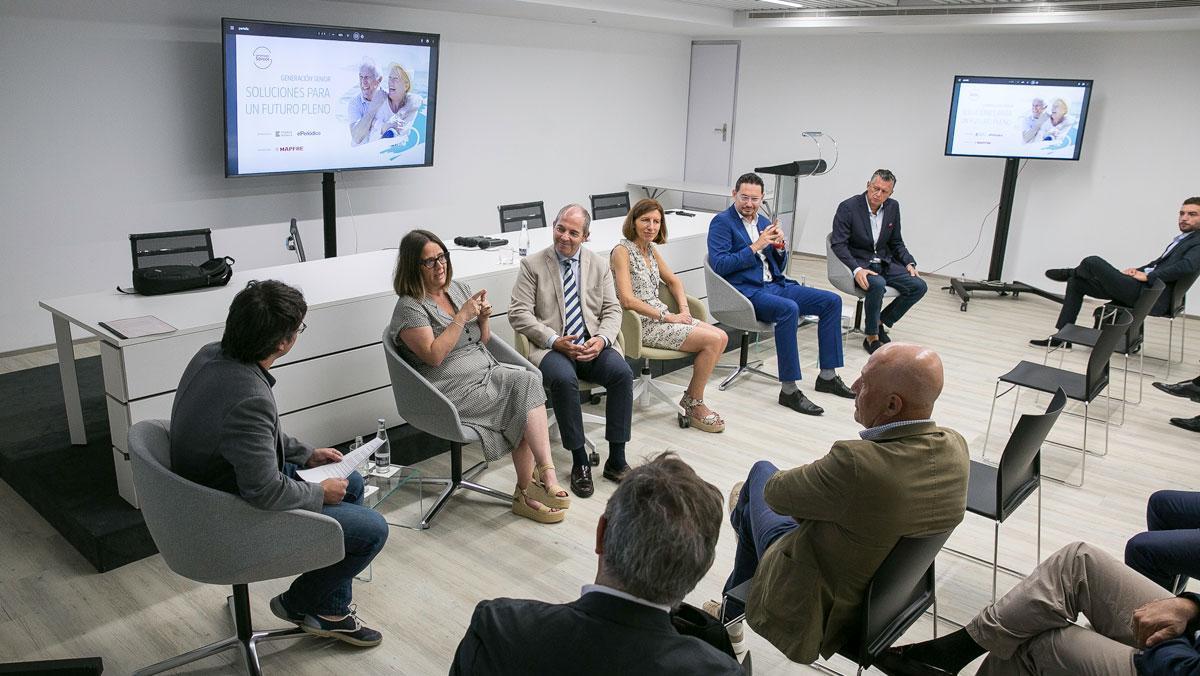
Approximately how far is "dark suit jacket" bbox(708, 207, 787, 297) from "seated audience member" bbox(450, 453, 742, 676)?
12.9 feet

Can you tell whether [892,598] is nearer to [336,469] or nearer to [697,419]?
[336,469]

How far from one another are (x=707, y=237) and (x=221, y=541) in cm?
398

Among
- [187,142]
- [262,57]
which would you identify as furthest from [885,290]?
[187,142]

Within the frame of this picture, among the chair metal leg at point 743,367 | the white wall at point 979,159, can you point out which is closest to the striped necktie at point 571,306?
the chair metal leg at point 743,367

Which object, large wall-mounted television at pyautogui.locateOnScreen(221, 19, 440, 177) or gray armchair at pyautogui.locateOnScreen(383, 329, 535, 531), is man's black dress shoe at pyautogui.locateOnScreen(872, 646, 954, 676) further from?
large wall-mounted television at pyautogui.locateOnScreen(221, 19, 440, 177)

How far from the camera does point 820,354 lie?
18.8 ft

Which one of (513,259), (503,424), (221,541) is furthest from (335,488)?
(513,259)

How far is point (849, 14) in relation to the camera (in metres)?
8.35

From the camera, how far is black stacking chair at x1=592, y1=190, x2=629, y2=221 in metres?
7.01

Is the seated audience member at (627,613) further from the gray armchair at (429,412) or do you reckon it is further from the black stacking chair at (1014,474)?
the gray armchair at (429,412)

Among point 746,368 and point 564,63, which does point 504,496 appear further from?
point 564,63

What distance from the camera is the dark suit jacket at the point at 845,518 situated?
229 centimetres

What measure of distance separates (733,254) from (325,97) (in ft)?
10.9

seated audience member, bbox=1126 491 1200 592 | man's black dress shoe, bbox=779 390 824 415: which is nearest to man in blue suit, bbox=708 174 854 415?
man's black dress shoe, bbox=779 390 824 415
